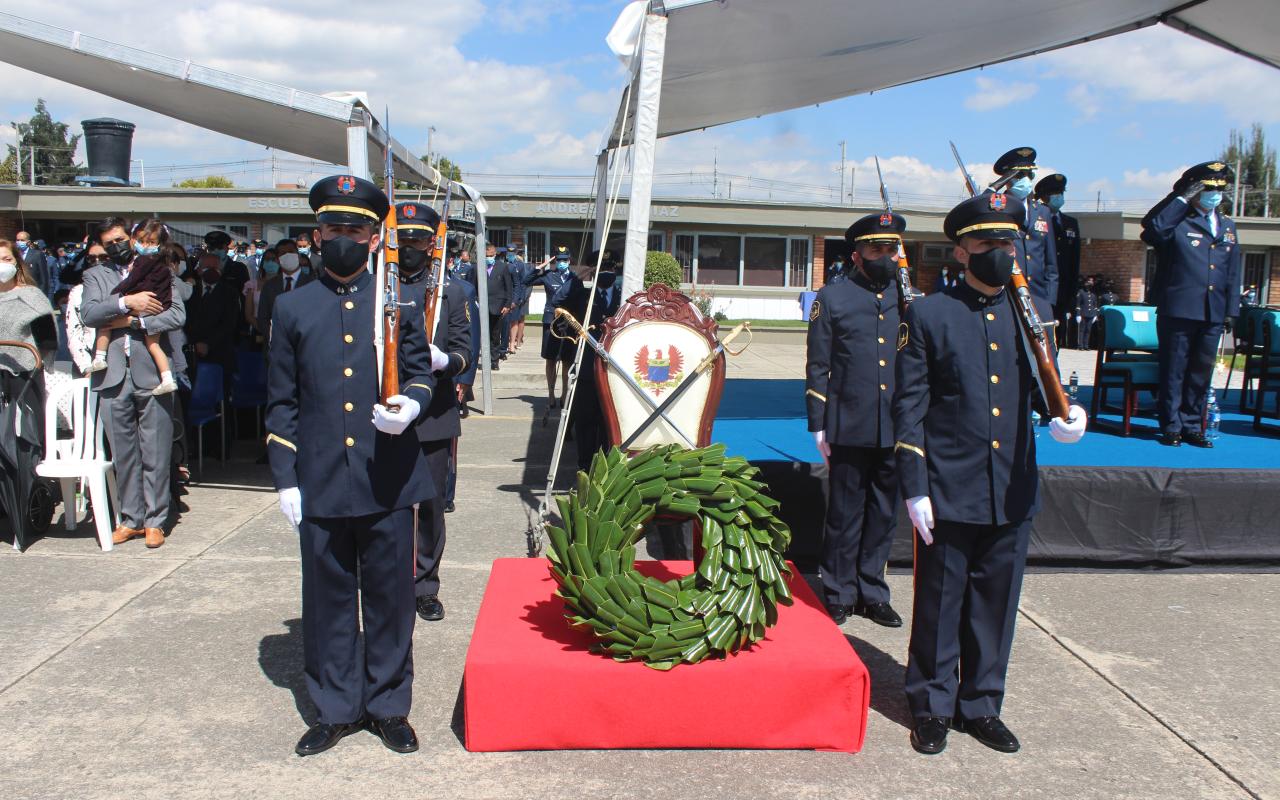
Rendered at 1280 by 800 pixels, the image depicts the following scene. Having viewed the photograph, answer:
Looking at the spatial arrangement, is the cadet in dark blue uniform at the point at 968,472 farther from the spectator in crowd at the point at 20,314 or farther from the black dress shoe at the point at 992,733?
the spectator in crowd at the point at 20,314

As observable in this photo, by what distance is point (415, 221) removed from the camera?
4930 millimetres

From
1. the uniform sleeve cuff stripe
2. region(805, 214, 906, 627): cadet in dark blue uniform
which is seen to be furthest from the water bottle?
the uniform sleeve cuff stripe

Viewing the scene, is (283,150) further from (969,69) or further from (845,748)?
(845,748)

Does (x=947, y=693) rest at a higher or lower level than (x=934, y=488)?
lower

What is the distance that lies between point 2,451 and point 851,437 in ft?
15.3

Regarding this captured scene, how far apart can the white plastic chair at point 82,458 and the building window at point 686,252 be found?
23503mm

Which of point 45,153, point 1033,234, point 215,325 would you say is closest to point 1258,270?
point 1033,234

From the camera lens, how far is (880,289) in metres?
4.99

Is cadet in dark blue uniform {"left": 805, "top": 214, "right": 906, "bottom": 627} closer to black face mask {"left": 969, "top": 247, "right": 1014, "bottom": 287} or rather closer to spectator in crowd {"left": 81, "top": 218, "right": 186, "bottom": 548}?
black face mask {"left": 969, "top": 247, "right": 1014, "bottom": 287}

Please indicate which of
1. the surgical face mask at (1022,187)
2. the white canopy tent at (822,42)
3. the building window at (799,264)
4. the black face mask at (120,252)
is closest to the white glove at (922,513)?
the white canopy tent at (822,42)

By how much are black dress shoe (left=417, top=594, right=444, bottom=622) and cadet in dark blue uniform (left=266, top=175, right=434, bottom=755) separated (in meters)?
1.24

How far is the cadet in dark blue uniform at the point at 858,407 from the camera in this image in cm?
489

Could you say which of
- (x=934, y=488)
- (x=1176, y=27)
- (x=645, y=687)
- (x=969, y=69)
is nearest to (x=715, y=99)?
(x=969, y=69)

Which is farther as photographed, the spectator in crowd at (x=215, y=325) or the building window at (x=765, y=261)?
the building window at (x=765, y=261)
